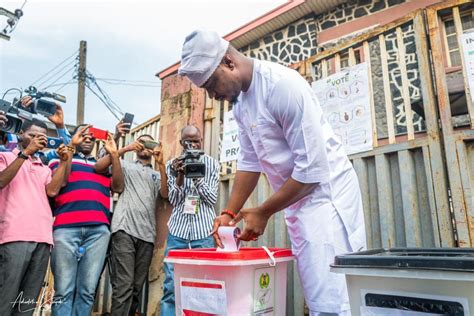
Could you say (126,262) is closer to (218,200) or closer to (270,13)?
(218,200)

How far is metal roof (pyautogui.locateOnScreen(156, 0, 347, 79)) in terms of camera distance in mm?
7129

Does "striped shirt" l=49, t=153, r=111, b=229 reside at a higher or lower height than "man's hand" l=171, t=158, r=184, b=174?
lower

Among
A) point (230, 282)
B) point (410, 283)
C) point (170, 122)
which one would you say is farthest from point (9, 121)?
point (410, 283)

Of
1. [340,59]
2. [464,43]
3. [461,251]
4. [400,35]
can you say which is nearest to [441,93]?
[464,43]

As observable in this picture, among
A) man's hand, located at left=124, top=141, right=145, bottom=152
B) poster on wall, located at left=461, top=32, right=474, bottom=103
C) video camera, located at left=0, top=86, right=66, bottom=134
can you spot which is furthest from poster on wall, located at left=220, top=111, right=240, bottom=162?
poster on wall, located at left=461, top=32, right=474, bottom=103

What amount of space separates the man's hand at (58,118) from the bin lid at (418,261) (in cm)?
294

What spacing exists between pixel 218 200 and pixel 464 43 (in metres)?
2.30

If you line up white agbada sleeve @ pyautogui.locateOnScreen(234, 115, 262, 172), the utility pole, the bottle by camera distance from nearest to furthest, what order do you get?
white agbada sleeve @ pyautogui.locateOnScreen(234, 115, 262, 172) → the bottle → the utility pole

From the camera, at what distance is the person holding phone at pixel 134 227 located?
2.96 meters

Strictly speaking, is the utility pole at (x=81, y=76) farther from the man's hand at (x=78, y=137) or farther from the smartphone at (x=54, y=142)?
the smartphone at (x=54, y=142)

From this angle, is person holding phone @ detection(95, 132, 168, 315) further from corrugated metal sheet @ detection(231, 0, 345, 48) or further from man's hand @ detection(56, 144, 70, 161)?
corrugated metal sheet @ detection(231, 0, 345, 48)

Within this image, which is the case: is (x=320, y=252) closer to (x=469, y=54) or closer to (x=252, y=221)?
(x=252, y=221)

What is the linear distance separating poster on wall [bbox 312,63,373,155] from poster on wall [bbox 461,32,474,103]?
578 millimetres

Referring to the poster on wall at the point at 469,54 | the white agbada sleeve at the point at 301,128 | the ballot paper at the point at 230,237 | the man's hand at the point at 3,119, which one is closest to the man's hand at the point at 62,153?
the man's hand at the point at 3,119
